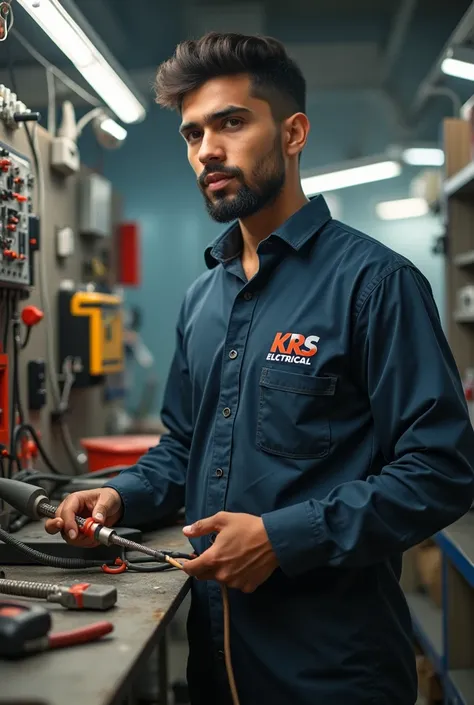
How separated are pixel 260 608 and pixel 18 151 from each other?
129 centimetres

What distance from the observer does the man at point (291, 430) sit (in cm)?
120

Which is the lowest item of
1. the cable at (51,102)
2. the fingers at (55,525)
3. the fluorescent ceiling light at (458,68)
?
the fingers at (55,525)

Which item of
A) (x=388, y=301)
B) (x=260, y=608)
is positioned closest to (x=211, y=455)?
(x=260, y=608)

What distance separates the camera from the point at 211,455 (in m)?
1.43

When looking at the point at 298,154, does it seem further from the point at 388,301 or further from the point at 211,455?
the point at 211,455

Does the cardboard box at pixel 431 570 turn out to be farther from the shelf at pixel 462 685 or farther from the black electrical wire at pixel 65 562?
the black electrical wire at pixel 65 562

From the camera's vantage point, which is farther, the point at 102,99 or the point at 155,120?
the point at 155,120

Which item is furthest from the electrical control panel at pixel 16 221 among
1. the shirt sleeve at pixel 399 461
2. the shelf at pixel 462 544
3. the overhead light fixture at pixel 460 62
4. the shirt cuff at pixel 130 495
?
the overhead light fixture at pixel 460 62

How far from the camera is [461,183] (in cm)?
307

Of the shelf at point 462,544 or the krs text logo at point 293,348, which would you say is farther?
the shelf at point 462,544

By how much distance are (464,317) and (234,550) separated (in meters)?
2.31

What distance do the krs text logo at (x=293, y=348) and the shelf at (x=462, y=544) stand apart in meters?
0.84

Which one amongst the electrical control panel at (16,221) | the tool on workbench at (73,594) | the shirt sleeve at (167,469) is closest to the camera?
the tool on workbench at (73,594)

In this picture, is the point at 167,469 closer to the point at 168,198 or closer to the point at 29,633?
the point at 29,633
